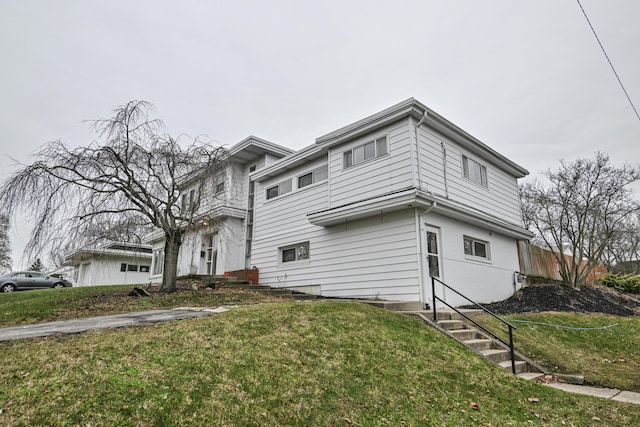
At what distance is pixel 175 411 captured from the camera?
357 cm

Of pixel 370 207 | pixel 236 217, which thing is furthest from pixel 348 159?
pixel 236 217

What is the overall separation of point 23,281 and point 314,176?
70.0ft

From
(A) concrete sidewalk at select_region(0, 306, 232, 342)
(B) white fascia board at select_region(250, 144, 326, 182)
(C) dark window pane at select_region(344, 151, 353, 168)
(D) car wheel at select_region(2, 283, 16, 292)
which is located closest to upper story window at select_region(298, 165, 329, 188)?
(B) white fascia board at select_region(250, 144, 326, 182)

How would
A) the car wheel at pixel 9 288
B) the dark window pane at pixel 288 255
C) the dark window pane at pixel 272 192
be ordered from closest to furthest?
the dark window pane at pixel 288 255 → the dark window pane at pixel 272 192 → the car wheel at pixel 9 288

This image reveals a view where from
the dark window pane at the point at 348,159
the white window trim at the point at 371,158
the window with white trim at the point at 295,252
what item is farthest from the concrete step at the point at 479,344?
the window with white trim at the point at 295,252

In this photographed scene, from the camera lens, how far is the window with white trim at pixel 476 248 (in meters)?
11.3

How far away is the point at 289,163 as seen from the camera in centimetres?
1417

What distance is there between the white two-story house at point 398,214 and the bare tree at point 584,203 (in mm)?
2869

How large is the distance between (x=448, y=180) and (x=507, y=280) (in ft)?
14.6

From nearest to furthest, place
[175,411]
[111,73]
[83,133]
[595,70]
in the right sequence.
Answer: [175,411]
[595,70]
[83,133]
[111,73]

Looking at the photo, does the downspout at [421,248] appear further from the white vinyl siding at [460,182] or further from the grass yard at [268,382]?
the grass yard at [268,382]

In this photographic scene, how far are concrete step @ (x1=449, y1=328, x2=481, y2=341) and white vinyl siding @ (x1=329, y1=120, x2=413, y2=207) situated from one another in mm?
3993

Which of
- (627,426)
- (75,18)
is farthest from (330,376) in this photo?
(75,18)

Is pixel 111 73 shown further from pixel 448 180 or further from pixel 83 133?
pixel 448 180
